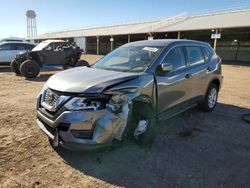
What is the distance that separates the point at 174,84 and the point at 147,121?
1.00 m

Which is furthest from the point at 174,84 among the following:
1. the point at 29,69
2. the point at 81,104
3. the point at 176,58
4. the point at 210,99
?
the point at 29,69

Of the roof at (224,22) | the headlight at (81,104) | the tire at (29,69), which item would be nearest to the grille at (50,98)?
the headlight at (81,104)

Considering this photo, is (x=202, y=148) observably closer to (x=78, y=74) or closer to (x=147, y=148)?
(x=147, y=148)

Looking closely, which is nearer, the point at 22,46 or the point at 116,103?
the point at 116,103

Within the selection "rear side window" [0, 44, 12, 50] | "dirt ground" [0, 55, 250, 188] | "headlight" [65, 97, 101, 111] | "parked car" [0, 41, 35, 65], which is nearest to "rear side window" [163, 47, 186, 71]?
"dirt ground" [0, 55, 250, 188]

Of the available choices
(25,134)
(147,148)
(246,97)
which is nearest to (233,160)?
(147,148)

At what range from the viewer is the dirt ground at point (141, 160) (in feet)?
10.2

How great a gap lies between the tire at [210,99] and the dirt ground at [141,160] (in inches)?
30.8

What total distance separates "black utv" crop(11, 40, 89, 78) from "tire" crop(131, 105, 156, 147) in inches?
313

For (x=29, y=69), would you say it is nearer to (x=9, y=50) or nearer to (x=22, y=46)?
(x=9, y=50)

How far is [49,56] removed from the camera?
1228cm

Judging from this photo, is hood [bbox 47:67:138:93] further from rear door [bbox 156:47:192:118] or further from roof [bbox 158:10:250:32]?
roof [bbox 158:10:250:32]

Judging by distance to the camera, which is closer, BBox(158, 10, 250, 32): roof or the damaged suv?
the damaged suv

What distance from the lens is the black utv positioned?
461 inches
